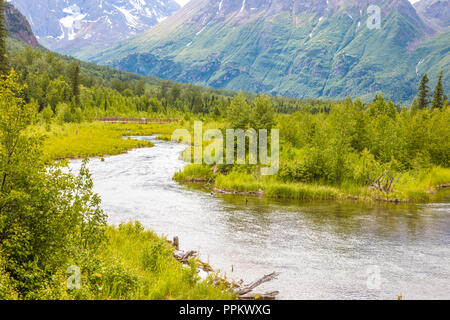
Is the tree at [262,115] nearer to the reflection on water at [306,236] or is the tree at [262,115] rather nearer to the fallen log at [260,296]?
the reflection on water at [306,236]

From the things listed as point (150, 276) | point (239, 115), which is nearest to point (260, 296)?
point (150, 276)

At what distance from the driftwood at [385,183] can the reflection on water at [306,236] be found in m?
3.76

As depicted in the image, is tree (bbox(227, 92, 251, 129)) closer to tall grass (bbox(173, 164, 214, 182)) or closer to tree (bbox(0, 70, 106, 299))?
tall grass (bbox(173, 164, 214, 182))

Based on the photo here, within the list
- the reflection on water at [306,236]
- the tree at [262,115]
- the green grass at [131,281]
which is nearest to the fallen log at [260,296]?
the green grass at [131,281]

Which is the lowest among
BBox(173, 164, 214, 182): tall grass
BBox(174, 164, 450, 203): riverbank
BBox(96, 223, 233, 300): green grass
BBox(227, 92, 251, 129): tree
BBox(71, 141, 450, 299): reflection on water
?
BBox(71, 141, 450, 299): reflection on water

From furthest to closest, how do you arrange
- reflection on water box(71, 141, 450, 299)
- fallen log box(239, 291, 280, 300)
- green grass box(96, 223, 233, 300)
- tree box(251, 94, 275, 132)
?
tree box(251, 94, 275, 132) → reflection on water box(71, 141, 450, 299) → fallen log box(239, 291, 280, 300) → green grass box(96, 223, 233, 300)

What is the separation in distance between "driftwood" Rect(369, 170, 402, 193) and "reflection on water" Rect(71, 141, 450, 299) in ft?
12.3

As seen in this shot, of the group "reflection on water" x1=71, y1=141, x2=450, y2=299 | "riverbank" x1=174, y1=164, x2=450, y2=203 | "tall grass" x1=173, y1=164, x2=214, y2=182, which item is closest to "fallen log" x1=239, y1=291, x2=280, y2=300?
"reflection on water" x1=71, y1=141, x2=450, y2=299

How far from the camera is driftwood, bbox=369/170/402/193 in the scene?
37.9 m

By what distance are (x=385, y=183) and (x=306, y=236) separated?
18.4 metres

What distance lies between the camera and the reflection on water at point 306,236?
57.4 ft

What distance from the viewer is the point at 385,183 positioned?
38750 millimetres

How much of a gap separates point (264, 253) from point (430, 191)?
28890 millimetres

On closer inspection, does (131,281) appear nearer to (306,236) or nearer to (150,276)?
(150,276)
